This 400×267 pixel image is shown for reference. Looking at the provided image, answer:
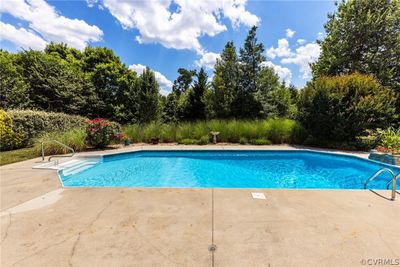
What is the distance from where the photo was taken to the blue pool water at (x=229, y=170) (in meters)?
5.28

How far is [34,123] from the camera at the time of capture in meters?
8.14

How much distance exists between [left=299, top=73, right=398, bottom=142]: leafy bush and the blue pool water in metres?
1.76

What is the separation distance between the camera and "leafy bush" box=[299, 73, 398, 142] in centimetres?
794

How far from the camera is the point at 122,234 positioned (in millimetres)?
2232

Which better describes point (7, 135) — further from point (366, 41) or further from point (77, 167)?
point (366, 41)

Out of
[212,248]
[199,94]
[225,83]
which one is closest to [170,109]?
[199,94]

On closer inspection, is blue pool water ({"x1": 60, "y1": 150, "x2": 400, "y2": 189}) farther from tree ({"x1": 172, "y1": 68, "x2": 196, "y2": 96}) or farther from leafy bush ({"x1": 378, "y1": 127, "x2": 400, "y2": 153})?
tree ({"x1": 172, "y1": 68, "x2": 196, "y2": 96})

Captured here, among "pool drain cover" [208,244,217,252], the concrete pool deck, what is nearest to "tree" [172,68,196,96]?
the concrete pool deck

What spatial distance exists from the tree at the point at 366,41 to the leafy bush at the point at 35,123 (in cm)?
1668

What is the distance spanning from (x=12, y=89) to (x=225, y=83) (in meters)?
13.9

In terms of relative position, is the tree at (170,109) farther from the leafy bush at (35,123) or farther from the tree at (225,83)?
the leafy bush at (35,123)

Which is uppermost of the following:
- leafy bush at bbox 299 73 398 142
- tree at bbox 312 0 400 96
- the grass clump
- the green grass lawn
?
tree at bbox 312 0 400 96

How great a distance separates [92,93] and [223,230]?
16285 mm

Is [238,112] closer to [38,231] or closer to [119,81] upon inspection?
[119,81]
